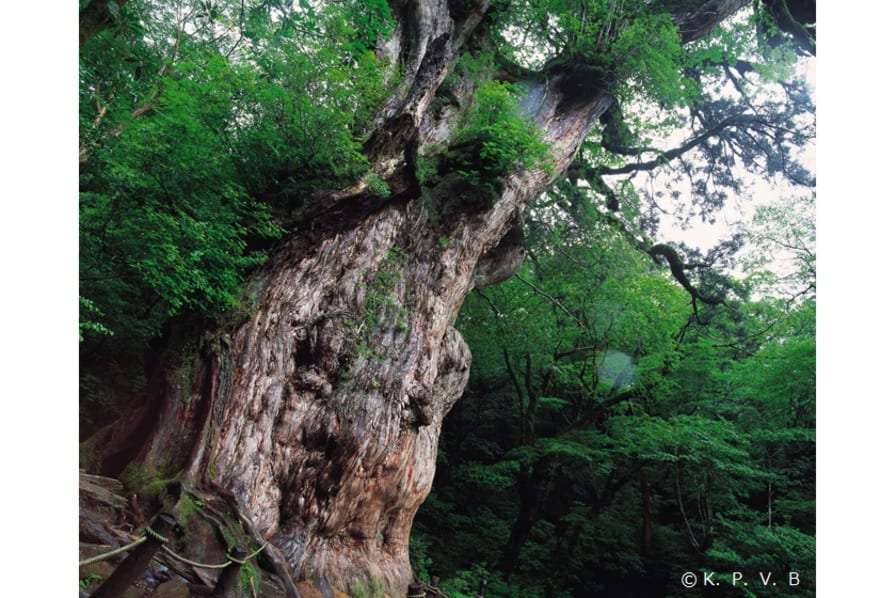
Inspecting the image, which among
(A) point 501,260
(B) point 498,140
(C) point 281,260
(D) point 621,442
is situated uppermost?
(B) point 498,140

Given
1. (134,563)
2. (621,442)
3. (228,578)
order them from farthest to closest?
(621,442) < (228,578) < (134,563)

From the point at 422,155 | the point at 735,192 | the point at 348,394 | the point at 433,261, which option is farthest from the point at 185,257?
the point at 735,192

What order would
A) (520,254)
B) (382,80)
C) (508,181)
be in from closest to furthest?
1. (382,80)
2. (508,181)
3. (520,254)

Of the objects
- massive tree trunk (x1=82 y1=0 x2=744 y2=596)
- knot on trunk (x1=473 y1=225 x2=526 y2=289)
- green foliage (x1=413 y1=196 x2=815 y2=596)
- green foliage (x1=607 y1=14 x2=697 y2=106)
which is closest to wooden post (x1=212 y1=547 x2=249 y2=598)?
massive tree trunk (x1=82 y1=0 x2=744 y2=596)

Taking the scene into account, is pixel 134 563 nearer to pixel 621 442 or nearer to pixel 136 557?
pixel 136 557

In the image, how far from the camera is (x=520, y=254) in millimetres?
6848

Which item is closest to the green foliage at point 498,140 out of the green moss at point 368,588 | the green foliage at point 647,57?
the green foliage at point 647,57

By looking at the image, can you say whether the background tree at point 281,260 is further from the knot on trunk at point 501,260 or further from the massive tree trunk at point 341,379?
the knot on trunk at point 501,260

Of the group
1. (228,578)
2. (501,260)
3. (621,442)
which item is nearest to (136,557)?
(228,578)

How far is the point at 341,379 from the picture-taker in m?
3.72

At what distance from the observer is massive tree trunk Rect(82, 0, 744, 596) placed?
3133mm

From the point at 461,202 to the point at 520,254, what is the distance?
1763mm

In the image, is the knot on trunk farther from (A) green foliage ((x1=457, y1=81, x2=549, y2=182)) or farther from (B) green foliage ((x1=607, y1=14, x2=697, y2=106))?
(B) green foliage ((x1=607, y1=14, x2=697, y2=106))
